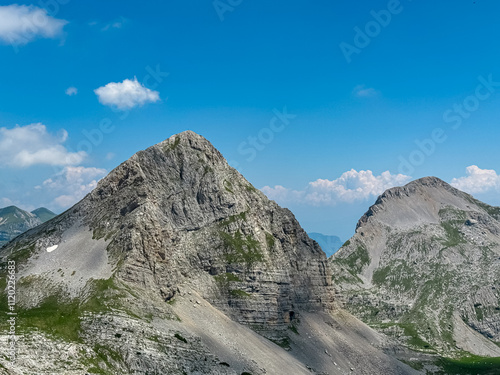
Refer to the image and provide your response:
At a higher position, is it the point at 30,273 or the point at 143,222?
the point at 143,222

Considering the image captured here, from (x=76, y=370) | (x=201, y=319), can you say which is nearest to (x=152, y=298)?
(x=201, y=319)

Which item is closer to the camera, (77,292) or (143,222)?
(77,292)

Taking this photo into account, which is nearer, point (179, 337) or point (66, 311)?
point (66, 311)

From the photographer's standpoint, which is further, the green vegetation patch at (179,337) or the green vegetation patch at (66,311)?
the green vegetation patch at (179,337)

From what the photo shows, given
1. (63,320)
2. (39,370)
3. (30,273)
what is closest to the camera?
(39,370)

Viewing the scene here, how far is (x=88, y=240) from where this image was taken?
193 meters

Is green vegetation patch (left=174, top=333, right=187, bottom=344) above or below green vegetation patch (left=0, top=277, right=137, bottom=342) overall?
below

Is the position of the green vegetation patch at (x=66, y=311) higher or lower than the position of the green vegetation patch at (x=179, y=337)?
higher

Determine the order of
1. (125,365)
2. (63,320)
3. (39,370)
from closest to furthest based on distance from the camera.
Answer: (39,370)
(125,365)
(63,320)

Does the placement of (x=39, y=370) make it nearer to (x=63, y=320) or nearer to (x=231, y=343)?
(x=63, y=320)

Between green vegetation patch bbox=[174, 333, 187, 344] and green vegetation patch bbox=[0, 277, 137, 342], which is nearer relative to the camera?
green vegetation patch bbox=[0, 277, 137, 342]

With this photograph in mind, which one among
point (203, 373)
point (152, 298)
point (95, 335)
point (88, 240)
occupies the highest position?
point (88, 240)

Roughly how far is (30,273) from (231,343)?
7004 cm

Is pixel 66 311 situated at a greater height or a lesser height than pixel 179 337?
greater
